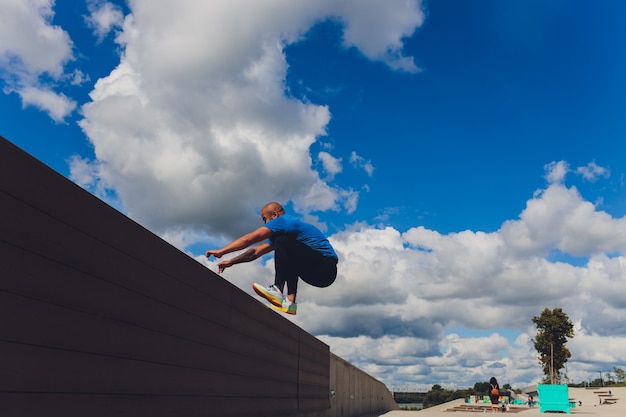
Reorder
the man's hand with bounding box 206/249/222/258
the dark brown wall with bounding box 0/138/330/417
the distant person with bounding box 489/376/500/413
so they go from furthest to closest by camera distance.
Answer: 1. the distant person with bounding box 489/376/500/413
2. the man's hand with bounding box 206/249/222/258
3. the dark brown wall with bounding box 0/138/330/417

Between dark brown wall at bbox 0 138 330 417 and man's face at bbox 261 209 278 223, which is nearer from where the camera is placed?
dark brown wall at bbox 0 138 330 417

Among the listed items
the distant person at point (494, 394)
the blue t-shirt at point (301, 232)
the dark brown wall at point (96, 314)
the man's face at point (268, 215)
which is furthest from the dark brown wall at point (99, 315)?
the distant person at point (494, 394)

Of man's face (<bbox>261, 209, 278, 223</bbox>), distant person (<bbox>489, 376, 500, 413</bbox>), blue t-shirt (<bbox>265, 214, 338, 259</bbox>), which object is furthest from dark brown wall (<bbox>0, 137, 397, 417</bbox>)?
distant person (<bbox>489, 376, 500, 413</bbox>)

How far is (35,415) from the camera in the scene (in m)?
2.47

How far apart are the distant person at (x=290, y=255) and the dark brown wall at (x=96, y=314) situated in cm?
161

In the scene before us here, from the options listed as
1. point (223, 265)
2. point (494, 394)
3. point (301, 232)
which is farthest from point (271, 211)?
point (494, 394)

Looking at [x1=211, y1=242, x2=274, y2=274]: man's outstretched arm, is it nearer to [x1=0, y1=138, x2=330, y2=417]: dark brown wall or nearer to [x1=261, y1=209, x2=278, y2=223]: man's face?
[x1=261, y1=209, x2=278, y2=223]: man's face

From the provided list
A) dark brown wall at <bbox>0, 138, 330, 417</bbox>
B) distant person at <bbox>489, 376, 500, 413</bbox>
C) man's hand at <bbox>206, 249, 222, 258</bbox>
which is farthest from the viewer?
distant person at <bbox>489, 376, 500, 413</bbox>

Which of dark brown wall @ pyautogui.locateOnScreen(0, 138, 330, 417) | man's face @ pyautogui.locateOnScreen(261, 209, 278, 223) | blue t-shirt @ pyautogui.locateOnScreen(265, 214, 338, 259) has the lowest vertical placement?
dark brown wall @ pyautogui.locateOnScreen(0, 138, 330, 417)

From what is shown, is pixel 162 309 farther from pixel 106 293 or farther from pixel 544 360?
pixel 544 360

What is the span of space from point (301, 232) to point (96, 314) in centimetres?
387

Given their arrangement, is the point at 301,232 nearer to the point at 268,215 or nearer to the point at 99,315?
the point at 268,215

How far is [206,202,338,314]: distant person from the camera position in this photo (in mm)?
6461

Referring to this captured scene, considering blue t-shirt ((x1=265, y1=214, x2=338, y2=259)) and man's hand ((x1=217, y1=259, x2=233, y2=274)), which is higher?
blue t-shirt ((x1=265, y1=214, x2=338, y2=259))
